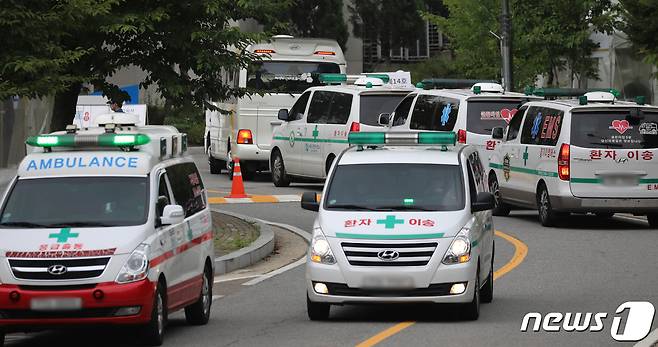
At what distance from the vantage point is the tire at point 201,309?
14.0m

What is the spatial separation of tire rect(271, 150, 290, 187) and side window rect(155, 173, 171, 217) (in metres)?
18.8

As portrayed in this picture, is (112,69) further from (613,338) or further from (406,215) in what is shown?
(613,338)

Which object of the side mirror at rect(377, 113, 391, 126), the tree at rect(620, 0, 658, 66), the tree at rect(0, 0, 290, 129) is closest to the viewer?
the tree at rect(0, 0, 290, 129)

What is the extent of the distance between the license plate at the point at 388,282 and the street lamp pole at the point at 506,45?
86.8 ft

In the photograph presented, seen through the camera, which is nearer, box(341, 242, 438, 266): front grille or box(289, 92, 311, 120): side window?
box(341, 242, 438, 266): front grille

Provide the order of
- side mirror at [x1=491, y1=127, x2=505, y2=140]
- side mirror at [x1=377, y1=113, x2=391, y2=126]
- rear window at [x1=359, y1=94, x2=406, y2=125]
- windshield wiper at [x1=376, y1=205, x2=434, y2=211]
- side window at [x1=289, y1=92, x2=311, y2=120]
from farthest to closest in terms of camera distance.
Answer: side window at [x1=289, y1=92, x2=311, y2=120] < rear window at [x1=359, y1=94, x2=406, y2=125] < side mirror at [x1=377, y1=113, x2=391, y2=126] < side mirror at [x1=491, y1=127, x2=505, y2=140] < windshield wiper at [x1=376, y1=205, x2=434, y2=211]

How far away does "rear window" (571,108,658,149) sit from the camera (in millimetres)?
23203

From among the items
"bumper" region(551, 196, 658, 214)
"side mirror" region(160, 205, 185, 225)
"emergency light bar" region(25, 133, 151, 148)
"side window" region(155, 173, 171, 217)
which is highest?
"emergency light bar" region(25, 133, 151, 148)

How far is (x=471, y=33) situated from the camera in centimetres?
4766

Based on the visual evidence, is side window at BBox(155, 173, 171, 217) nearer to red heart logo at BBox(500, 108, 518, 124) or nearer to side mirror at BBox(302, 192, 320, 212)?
side mirror at BBox(302, 192, 320, 212)

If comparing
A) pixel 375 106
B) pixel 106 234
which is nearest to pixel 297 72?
pixel 375 106

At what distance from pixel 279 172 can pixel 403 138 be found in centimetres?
1753

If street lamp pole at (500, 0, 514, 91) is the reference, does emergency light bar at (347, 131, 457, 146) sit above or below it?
below

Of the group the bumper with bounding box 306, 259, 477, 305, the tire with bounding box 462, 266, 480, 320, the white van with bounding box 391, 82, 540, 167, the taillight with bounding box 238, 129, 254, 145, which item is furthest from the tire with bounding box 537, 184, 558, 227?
the taillight with bounding box 238, 129, 254, 145
